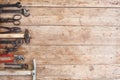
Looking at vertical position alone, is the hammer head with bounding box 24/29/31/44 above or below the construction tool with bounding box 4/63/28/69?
above

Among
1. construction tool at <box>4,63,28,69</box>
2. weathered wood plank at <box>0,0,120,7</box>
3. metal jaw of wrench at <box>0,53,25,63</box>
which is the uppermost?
weathered wood plank at <box>0,0,120,7</box>

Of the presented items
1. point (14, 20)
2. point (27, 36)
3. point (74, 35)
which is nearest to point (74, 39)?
point (74, 35)

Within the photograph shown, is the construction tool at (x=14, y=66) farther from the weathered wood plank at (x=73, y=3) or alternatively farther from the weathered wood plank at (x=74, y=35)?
the weathered wood plank at (x=73, y=3)

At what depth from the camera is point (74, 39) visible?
173 centimetres

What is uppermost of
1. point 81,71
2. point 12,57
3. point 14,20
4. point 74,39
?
point 14,20

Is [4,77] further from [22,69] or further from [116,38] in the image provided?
[116,38]

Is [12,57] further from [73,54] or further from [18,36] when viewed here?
[73,54]

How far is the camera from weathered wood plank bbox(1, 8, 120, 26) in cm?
169

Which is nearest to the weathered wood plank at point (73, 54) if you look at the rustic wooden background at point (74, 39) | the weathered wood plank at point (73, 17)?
the rustic wooden background at point (74, 39)

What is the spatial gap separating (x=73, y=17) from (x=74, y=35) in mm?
120

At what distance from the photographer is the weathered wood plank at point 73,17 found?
169 cm

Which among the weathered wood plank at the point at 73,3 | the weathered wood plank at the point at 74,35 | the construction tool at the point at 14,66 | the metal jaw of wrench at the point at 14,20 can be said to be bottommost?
the construction tool at the point at 14,66

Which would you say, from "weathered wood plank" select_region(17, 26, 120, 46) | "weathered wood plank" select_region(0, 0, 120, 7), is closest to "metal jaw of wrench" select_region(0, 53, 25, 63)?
"weathered wood plank" select_region(17, 26, 120, 46)

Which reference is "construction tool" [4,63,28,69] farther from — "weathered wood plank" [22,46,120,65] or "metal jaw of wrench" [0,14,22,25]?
"metal jaw of wrench" [0,14,22,25]
